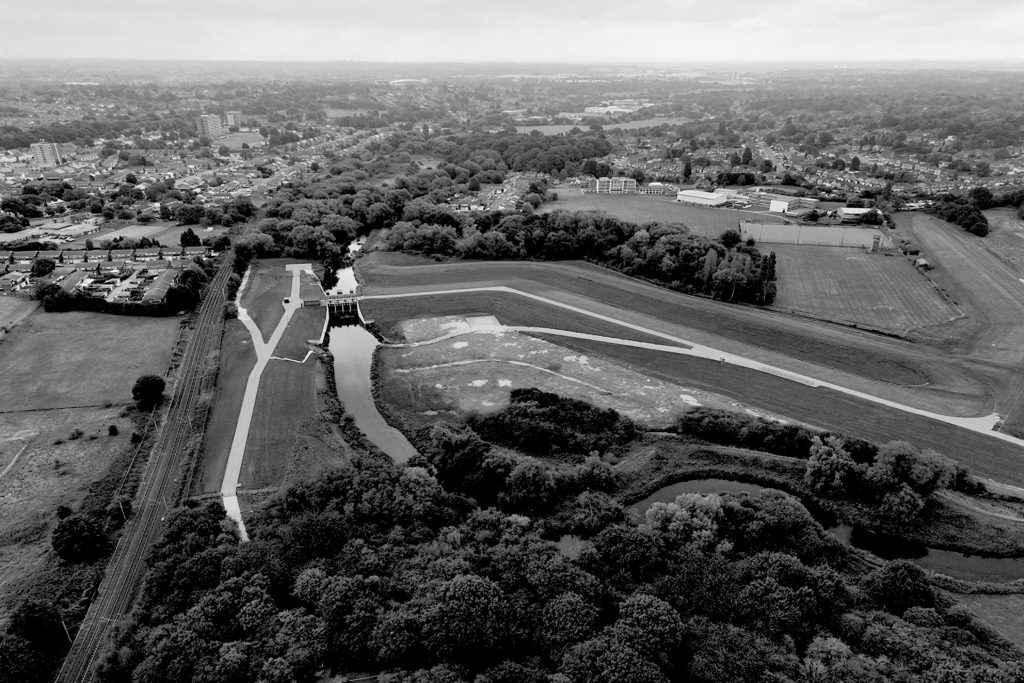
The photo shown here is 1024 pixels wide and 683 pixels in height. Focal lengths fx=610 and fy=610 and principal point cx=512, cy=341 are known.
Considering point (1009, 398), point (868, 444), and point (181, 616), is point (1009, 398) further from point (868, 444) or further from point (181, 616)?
point (181, 616)

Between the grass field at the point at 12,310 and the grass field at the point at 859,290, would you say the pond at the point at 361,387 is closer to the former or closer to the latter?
the grass field at the point at 12,310

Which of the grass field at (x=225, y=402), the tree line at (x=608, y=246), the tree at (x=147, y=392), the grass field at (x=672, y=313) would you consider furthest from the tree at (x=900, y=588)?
the tree at (x=147, y=392)

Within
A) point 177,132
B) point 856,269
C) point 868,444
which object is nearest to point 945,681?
point 868,444

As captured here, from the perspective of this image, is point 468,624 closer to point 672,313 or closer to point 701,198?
point 672,313

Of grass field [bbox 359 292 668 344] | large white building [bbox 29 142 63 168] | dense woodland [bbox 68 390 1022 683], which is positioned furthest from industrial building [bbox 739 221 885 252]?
large white building [bbox 29 142 63 168]

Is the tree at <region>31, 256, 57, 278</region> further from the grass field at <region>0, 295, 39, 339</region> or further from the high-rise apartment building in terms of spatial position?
the high-rise apartment building

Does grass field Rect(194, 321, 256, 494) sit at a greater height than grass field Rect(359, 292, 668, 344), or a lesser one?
lesser

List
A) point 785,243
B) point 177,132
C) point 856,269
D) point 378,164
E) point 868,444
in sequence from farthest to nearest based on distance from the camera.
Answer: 1. point 177,132
2. point 378,164
3. point 785,243
4. point 856,269
5. point 868,444
